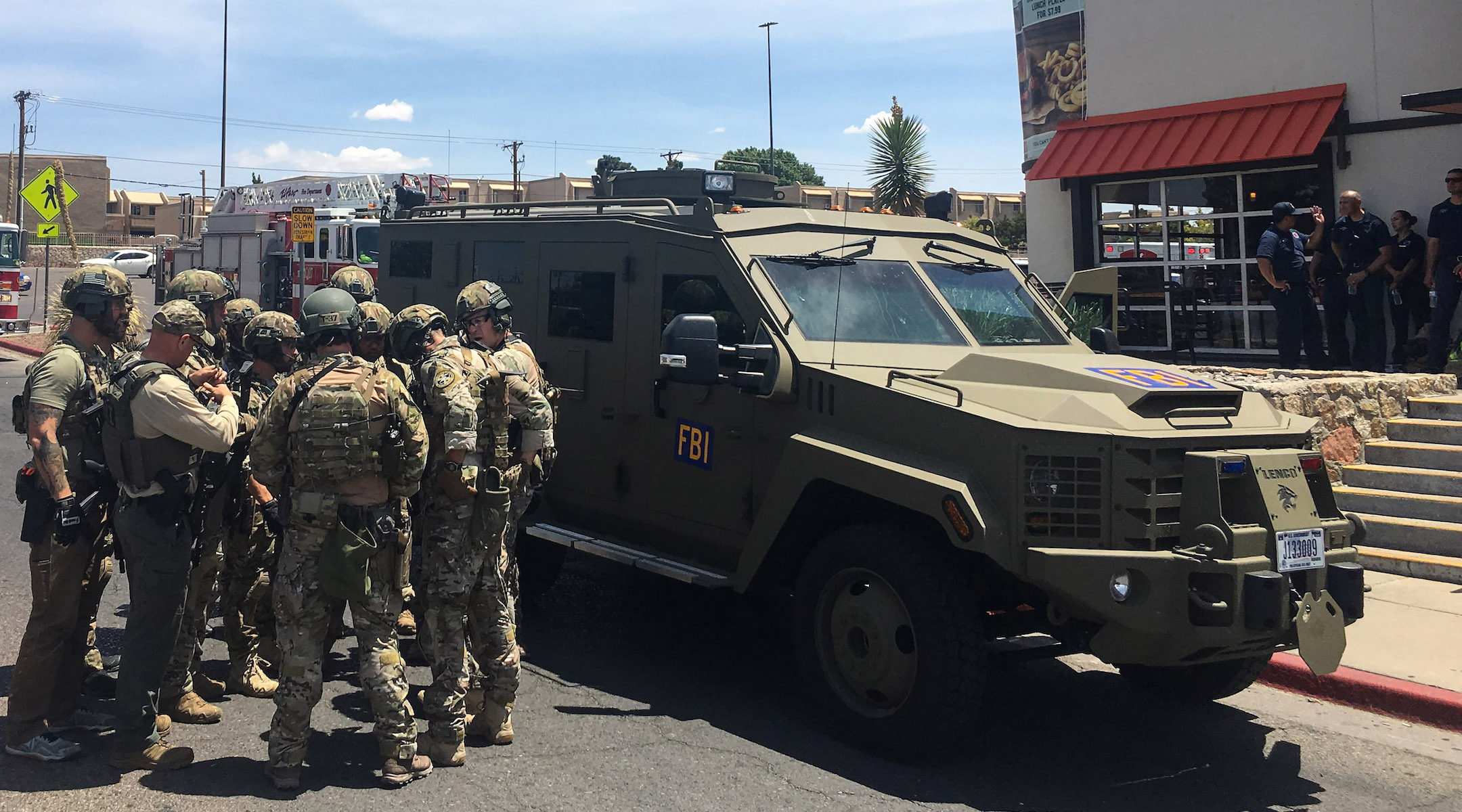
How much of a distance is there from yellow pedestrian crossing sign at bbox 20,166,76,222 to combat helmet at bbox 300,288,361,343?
Result: 66.5 ft

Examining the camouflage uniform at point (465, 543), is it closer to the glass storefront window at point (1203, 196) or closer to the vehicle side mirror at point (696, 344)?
the vehicle side mirror at point (696, 344)

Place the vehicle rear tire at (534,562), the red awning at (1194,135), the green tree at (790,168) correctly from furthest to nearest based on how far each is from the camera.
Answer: the green tree at (790,168)
the red awning at (1194,135)
the vehicle rear tire at (534,562)

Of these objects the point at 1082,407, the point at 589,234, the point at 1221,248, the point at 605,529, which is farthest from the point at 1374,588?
the point at 1221,248

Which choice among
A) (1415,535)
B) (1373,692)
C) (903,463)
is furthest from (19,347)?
(1373,692)

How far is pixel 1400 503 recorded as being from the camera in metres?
8.66

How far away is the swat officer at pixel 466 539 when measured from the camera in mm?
5016

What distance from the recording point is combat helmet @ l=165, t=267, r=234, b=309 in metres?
5.65

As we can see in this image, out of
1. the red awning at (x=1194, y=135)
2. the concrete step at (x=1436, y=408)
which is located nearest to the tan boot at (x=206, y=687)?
the concrete step at (x=1436, y=408)

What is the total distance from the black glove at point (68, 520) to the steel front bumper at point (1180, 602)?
3695 millimetres

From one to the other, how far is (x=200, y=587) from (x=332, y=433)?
4.07 feet

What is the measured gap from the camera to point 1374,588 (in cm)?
773

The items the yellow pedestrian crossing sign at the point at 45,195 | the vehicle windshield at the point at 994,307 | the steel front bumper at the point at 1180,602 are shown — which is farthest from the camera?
the yellow pedestrian crossing sign at the point at 45,195

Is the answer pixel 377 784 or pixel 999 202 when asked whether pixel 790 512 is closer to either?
pixel 377 784

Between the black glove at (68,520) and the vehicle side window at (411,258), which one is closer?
the black glove at (68,520)
